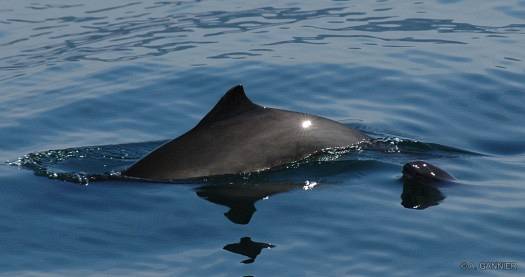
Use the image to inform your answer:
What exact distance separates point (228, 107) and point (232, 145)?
15.9 inches

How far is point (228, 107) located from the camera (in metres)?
12.7

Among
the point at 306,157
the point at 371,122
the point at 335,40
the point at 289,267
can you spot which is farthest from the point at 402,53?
the point at 289,267

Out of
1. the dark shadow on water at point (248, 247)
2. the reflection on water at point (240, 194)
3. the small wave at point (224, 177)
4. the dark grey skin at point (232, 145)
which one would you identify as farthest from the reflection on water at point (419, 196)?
the dark shadow on water at point (248, 247)

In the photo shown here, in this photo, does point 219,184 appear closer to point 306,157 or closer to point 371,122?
point 306,157

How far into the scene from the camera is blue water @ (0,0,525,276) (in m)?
10.6

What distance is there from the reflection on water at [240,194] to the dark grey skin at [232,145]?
0.29 meters

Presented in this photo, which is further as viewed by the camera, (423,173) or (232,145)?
(232,145)

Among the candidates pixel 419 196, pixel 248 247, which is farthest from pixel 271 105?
pixel 248 247

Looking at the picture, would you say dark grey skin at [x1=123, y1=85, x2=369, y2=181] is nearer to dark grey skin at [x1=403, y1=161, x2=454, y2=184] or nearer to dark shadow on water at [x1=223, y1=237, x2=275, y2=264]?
dark grey skin at [x1=403, y1=161, x2=454, y2=184]

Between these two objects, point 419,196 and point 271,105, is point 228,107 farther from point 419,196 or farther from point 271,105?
point 271,105

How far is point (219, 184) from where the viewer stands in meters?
12.4

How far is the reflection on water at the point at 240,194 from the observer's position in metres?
11.7

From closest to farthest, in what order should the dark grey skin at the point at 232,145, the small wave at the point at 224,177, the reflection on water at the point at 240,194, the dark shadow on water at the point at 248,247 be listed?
the dark shadow on water at the point at 248,247 → the reflection on water at the point at 240,194 → the dark grey skin at the point at 232,145 → the small wave at the point at 224,177

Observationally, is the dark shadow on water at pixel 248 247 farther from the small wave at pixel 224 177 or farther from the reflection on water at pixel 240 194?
the small wave at pixel 224 177
